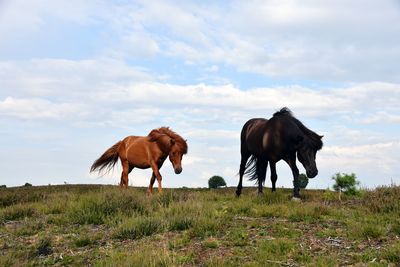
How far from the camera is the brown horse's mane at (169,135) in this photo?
13.6m

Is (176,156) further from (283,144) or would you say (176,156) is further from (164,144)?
(283,144)

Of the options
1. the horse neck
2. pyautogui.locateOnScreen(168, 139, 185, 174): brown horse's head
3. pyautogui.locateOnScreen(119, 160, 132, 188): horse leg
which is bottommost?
pyautogui.locateOnScreen(119, 160, 132, 188): horse leg

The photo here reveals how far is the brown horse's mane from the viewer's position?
1360 cm

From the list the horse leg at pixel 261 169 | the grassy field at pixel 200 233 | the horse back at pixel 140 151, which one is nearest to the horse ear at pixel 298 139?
the grassy field at pixel 200 233

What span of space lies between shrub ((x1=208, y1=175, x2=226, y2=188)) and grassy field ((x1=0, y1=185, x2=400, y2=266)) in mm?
15960

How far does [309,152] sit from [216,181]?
51.3 feet

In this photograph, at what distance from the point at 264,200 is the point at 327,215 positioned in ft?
6.78

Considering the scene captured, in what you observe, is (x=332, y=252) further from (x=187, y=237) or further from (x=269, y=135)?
(x=269, y=135)

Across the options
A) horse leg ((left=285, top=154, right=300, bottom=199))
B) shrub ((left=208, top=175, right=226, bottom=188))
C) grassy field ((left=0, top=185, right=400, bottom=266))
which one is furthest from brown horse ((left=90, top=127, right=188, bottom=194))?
shrub ((left=208, top=175, right=226, bottom=188))

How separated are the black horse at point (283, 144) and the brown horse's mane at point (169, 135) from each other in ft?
7.48

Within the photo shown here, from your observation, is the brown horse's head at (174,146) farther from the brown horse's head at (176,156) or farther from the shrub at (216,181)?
the shrub at (216,181)

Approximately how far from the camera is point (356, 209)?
1023cm

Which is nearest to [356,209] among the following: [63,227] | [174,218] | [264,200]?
[264,200]

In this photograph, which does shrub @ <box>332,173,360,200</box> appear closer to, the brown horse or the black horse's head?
the black horse's head
